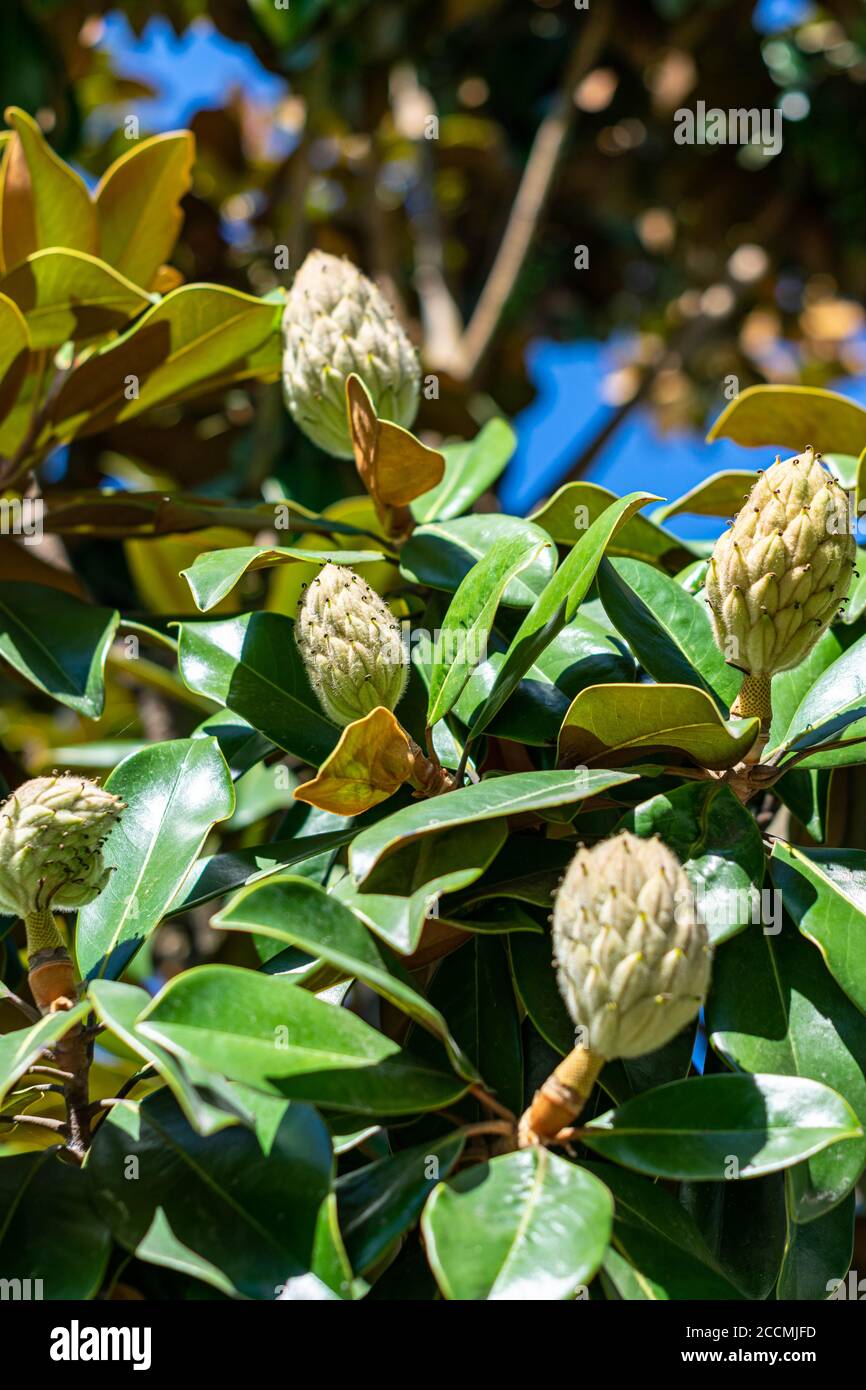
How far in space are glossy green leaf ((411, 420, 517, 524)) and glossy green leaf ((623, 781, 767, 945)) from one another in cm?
66

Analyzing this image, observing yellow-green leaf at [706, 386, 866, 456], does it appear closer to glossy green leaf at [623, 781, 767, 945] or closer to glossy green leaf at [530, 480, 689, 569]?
glossy green leaf at [530, 480, 689, 569]

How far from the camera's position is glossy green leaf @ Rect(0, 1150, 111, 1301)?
1065 millimetres

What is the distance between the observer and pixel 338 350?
156cm

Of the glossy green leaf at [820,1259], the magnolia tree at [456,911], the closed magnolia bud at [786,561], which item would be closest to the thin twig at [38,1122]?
the magnolia tree at [456,911]

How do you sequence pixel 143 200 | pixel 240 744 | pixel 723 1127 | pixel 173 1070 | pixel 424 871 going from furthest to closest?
1. pixel 143 200
2. pixel 240 744
3. pixel 424 871
4. pixel 723 1127
5. pixel 173 1070

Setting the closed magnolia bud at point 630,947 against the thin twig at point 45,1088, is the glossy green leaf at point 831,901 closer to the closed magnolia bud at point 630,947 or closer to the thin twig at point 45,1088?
the closed magnolia bud at point 630,947

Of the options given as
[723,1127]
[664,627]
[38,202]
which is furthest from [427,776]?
[38,202]

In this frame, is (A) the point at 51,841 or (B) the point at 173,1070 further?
(A) the point at 51,841

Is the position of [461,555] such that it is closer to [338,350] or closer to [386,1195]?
[338,350]

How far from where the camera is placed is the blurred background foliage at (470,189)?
287cm

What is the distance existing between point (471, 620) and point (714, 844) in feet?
0.98

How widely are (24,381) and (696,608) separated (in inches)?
37.8

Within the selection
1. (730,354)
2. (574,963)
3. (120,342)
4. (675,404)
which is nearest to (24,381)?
(120,342)

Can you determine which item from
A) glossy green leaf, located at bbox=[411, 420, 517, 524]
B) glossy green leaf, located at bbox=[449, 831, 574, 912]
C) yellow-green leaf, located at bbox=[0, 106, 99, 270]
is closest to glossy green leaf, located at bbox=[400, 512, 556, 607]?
glossy green leaf, located at bbox=[411, 420, 517, 524]
